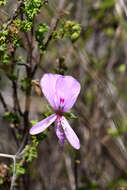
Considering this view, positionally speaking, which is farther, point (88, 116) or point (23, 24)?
point (88, 116)

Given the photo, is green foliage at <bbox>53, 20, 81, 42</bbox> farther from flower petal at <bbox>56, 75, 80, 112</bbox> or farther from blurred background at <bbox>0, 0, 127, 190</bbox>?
blurred background at <bbox>0, 0, 127, 190</bbox>

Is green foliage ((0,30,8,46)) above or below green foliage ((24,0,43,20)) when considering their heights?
below

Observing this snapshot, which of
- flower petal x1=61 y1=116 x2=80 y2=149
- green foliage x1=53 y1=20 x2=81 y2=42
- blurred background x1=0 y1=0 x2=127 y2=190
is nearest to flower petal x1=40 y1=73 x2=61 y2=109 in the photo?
flower petal x1=61 y1=116 x2=80 y2=149

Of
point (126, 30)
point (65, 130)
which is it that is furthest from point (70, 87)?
point (126, 30)

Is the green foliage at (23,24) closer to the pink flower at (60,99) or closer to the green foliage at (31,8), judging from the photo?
the green foliage at (31,8)

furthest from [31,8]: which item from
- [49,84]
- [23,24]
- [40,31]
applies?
[49,84]

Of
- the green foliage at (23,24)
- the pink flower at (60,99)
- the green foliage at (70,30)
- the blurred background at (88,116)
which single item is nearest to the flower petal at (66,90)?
the pink flower at (60,99)

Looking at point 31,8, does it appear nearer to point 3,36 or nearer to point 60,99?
point 3,36
